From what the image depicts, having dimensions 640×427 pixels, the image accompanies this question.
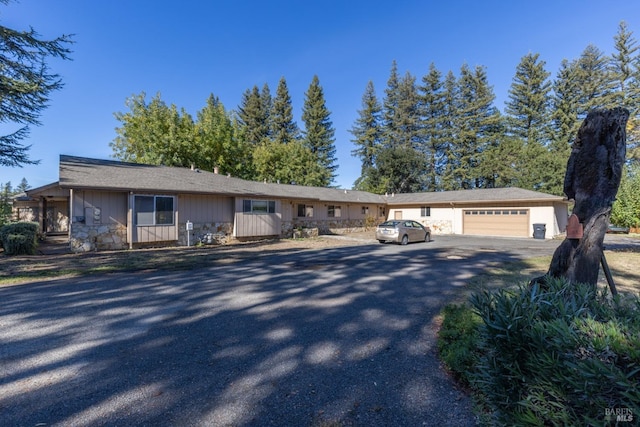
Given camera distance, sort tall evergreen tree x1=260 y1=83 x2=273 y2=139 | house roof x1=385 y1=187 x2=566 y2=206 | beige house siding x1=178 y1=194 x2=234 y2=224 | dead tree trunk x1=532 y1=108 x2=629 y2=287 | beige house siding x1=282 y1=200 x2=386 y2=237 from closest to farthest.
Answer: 1. dead tree trunk x1=532 y1=108 x2=629 y2=287
2. beige house siding x1=178 y1=194 x2=234 y2=224
3. house roof x1=385 y1=187 x2=566 y2=206
4. beige house siding x1=282 y1=200 x2=386 y2=237
5. tall evergreen tree x1=260 y1=83 x2=273 y2=139

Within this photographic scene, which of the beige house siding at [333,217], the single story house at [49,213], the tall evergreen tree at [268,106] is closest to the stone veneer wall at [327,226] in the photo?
the beige house siding at [333,217]

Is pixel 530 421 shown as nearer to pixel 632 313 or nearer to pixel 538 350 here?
pixel 538 350

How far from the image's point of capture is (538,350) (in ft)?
5.64

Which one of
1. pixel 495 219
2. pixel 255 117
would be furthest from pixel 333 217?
pixel 255 117

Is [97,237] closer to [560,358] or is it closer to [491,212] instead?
[560,358]

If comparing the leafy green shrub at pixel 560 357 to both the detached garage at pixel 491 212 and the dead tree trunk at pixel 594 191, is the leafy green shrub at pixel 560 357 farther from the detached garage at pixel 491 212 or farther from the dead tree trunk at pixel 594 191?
the detached garage at pixel 491 212

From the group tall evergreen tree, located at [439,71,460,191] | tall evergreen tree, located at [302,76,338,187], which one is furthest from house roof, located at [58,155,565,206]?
tall evergreen tree, located at [302,76,338,187]

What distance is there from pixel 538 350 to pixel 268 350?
276cm

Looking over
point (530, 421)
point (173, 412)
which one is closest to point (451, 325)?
point (530, 421)

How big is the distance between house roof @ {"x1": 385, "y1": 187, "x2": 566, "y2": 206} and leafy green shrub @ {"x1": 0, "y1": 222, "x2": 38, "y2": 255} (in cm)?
2421

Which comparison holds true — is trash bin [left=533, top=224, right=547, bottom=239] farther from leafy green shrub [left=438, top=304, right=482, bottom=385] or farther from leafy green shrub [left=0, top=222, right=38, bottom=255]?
leafy green shrub [left=0, top=222, right=38, bottom=255]

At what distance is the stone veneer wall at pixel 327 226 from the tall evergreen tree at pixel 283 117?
20.2 m

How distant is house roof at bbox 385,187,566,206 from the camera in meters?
19.4

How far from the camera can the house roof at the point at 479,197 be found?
764 inches
